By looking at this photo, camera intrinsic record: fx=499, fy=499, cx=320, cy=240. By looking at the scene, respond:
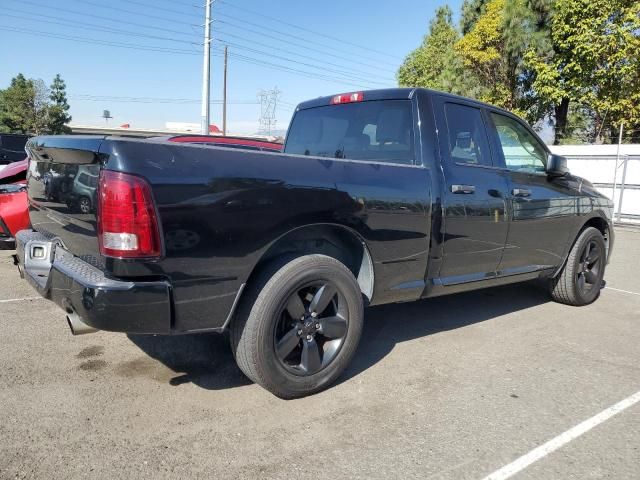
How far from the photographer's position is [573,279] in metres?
5.00

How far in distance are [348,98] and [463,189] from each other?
1219 mm

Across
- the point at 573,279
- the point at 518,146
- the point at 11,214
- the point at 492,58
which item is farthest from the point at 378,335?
the point at 492,58

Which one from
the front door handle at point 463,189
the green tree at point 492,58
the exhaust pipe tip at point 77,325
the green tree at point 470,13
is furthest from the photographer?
the green tree at point 470,13

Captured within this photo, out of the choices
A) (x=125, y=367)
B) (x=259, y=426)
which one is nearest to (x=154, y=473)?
(x=259, y=426)

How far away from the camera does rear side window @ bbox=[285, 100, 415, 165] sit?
363 centimetres

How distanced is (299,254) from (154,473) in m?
1.31

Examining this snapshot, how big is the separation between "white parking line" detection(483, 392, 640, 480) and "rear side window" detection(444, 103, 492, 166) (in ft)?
6.13

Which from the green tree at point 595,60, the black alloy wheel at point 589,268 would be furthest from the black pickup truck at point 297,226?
the green tree at point 595,60

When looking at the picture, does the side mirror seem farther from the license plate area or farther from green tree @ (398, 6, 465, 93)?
green tree @ (398, 6, 465, 93)

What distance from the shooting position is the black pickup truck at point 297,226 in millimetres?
2295

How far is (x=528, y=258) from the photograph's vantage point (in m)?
4.37

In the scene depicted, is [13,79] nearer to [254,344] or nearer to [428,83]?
[428,83]

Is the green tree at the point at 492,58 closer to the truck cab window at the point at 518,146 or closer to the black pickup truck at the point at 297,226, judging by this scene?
the truck cab window at the point at 518,146

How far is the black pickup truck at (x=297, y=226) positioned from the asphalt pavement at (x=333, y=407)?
34cm
